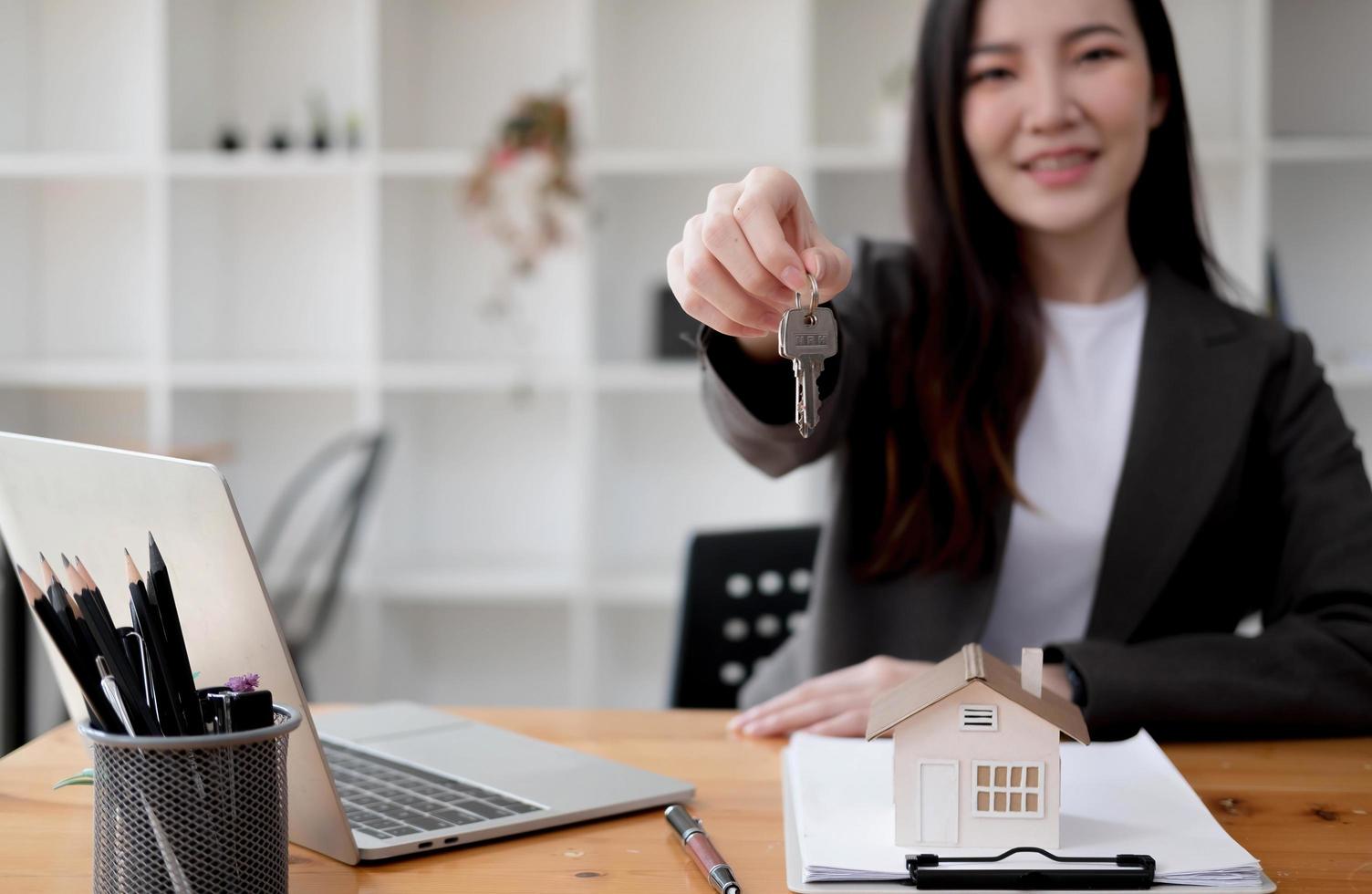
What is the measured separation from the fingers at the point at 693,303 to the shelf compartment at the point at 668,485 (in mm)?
2433

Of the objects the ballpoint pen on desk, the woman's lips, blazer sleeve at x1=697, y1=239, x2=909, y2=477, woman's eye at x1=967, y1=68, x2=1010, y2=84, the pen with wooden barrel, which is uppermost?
woman's eye at x1=967, y1=68, x2=1010, y2=84

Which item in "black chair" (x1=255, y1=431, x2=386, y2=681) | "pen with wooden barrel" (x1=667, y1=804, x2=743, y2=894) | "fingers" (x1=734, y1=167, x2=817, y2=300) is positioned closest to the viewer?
"pen with wooden barrel" (x1=667, y1=804, x2=743, y2=894)

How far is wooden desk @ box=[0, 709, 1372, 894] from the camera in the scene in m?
0.69

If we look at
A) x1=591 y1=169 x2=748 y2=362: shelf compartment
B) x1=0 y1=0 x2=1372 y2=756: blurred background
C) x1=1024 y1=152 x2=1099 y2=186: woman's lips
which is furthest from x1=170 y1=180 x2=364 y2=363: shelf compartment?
x1=1024 y1=152 x2=1099 y2=186: woman's lips

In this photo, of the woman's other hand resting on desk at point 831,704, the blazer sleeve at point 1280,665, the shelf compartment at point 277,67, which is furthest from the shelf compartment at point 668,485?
the woman's other hand resting on desk at point 831,704

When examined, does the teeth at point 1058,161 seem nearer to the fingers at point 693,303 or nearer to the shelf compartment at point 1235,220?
the fingers at point 693,303

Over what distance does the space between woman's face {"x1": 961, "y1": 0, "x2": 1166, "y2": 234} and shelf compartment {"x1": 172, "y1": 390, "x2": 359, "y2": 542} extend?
2331 mm

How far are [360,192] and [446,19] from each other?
48cm

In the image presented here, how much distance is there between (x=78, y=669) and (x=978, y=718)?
0.44 metres

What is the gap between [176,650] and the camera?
596mm

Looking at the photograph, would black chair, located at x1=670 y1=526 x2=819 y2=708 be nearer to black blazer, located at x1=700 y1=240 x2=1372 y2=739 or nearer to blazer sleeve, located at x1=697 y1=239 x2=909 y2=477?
black blazer, located at x1=700 y1=240 x2=1372 y2=739

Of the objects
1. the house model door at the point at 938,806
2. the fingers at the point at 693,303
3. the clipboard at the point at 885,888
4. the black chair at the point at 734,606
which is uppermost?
the fingers at the point at 693,303

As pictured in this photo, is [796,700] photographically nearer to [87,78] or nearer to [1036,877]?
[1036,877]

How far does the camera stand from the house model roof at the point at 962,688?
698 millimetres
